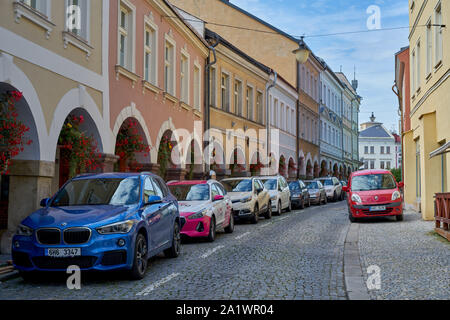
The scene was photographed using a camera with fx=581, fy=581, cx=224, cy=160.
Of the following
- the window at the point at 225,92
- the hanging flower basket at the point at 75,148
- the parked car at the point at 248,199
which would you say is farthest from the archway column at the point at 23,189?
the window at the point at 225,92

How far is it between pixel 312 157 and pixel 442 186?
30.7 m

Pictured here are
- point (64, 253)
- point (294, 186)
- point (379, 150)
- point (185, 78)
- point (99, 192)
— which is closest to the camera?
point (64, 253)

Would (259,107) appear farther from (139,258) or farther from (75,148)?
(139,258)

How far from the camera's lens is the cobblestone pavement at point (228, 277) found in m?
7.41

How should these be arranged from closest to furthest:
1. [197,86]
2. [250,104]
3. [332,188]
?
[197,86] → [250,104] → [332,188]

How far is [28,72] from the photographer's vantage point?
449 inches

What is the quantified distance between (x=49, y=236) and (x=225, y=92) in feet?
71.3

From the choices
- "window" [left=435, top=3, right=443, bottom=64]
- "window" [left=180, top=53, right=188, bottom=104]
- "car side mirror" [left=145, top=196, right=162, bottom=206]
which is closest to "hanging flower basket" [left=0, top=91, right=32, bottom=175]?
"car side mirror" [left=145, top=196, right=162, bottom=206]

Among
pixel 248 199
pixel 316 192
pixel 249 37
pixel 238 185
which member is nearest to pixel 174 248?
pixel 248 199

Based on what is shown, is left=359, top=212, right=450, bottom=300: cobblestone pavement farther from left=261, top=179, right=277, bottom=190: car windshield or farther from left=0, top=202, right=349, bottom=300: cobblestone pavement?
left=261, top=179, right=277, bottom=190: car windshield

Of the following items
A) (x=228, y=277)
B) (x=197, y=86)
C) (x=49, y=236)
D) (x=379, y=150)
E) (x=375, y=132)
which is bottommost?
(x=228, y=277)

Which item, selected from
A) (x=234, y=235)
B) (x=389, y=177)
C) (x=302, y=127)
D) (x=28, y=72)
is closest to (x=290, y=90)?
(x=302, y=127)

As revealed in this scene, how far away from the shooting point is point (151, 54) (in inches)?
769

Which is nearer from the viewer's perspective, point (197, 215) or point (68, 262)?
point (68, 262)
